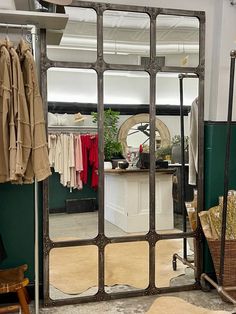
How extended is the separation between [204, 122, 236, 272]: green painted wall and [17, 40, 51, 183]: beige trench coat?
1.55 m

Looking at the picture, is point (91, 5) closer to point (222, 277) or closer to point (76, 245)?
point (76, 245)

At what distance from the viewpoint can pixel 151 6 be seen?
3303 millimetres

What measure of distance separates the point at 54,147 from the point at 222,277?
1724mm

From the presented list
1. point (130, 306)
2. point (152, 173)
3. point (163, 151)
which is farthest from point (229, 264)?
point (163, 151)

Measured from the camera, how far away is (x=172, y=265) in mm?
3426

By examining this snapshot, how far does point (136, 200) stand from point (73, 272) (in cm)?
82

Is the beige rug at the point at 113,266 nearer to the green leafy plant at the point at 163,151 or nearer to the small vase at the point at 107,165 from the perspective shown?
the small vase at the point at 107,165

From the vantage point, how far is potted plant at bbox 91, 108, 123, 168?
316cm

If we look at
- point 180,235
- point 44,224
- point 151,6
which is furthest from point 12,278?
point 151,6

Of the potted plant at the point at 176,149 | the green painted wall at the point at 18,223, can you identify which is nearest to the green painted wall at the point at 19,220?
the green painted wall at the point at 18,223

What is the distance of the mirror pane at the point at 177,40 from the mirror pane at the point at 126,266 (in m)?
1.62

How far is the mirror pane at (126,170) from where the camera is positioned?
3170 millimetres

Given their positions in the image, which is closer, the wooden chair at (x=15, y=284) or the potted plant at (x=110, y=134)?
the wooden chair at (x=15, y=284)

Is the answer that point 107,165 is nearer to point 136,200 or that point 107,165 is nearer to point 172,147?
point 136,200
